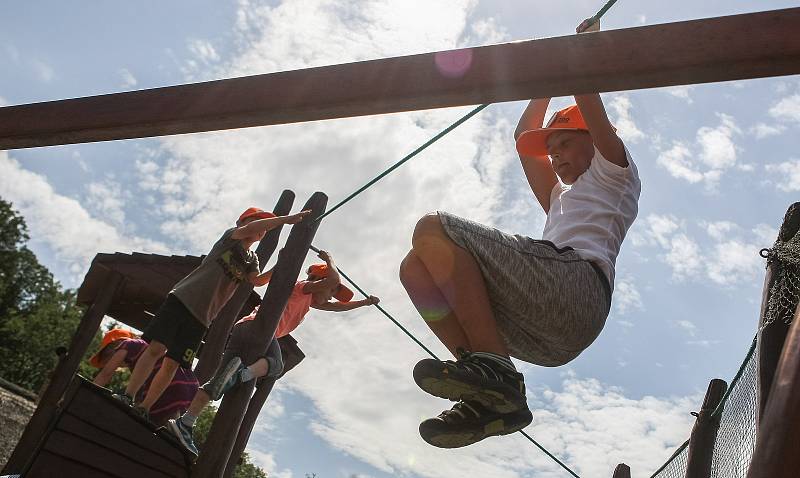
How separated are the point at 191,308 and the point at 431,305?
9.24 feet

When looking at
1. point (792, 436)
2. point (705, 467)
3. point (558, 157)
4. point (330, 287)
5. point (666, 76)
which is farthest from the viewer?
point (330, 287)

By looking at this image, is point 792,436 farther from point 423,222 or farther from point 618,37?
point 423,222

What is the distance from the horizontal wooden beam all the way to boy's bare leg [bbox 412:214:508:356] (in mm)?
407

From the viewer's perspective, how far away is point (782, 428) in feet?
3.69

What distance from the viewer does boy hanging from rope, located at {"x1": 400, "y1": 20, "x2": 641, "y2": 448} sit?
5.47 feet

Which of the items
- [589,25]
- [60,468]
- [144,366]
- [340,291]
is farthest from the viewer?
[340,291]

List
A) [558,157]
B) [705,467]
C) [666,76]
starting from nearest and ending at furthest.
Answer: [666,76] → [558,157] → [705,467]

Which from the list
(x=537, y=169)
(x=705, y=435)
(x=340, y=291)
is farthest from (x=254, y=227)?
(x=705, y=435)

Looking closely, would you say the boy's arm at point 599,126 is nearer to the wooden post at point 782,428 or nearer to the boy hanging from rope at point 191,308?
the wooden post at point 782,428

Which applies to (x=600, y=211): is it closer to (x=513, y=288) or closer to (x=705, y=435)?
(x=513, y=288)

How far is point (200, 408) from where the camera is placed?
15.1ft

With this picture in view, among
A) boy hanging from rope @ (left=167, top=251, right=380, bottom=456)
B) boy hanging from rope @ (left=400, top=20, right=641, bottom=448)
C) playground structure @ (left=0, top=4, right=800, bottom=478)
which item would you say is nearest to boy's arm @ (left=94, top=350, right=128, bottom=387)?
boy hanging from rope @ (left=167, top=251, right=380, bottom=456)

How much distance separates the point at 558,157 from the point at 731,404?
6.11ft

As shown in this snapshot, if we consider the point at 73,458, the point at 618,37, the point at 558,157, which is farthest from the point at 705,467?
the point at 73,458
